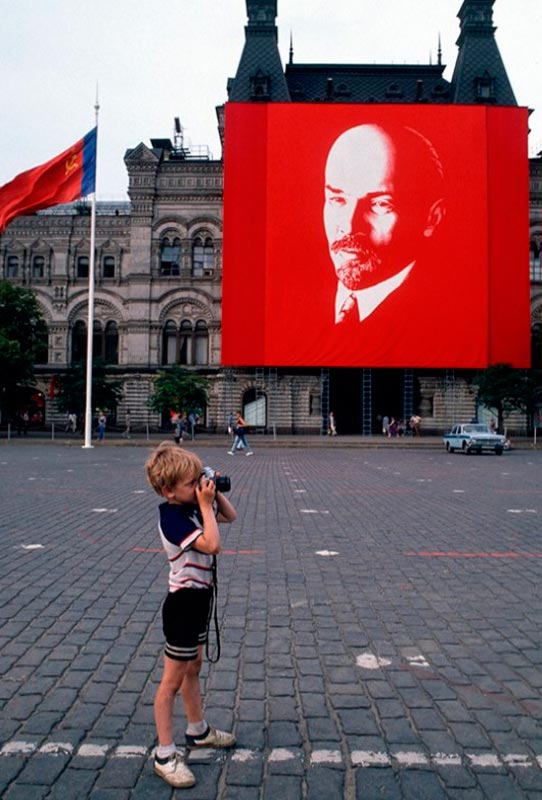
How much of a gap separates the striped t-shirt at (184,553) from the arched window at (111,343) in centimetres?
5090

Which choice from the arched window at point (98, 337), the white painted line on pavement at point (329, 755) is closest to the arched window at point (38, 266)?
the arched window at point (98, 337)

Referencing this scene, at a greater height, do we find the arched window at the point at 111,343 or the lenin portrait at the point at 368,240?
the lenin portrait at the point at 368,240

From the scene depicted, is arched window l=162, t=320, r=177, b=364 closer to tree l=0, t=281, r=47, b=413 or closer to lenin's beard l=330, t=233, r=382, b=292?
tree l=0, t=281, r=47, b=413

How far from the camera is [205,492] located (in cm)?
329

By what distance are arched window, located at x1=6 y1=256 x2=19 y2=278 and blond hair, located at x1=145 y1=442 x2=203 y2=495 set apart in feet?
180

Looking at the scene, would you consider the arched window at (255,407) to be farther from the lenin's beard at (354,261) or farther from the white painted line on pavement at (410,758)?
the white painted line on pavement at (410,758)

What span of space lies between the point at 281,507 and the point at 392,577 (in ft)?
17.9

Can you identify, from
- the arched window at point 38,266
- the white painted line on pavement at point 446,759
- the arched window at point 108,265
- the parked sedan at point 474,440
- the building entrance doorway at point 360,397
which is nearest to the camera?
the white painted line on pavement at point 446,759

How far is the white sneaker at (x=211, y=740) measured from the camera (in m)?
3.59

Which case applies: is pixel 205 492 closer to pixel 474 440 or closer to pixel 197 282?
pixel 474 440

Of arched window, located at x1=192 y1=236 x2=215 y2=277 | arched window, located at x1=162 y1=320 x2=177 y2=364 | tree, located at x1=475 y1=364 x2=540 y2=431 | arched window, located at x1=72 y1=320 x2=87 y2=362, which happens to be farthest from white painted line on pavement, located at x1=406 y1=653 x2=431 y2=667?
arched window, located at x1=72 y1=320 x2=87 y2=362

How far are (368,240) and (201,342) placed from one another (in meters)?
14.8

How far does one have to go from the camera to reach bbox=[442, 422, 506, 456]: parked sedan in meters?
31.6

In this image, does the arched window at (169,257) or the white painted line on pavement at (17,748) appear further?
the arched window at (169,257)
